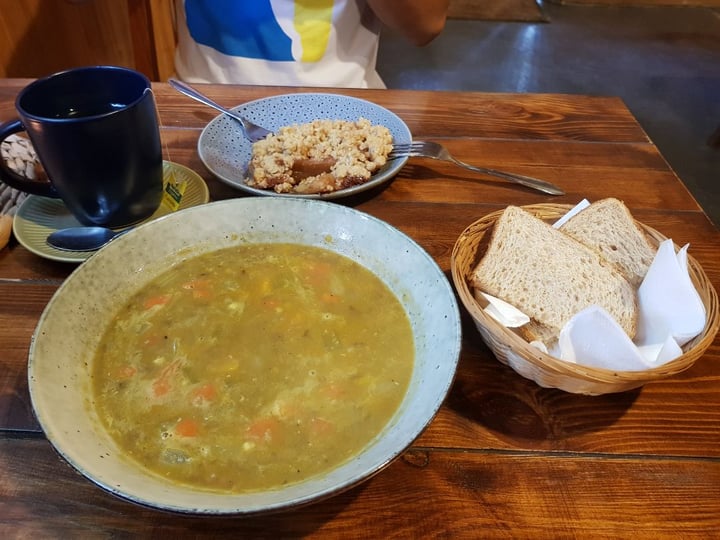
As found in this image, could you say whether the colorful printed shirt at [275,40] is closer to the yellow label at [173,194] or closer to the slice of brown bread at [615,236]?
the yellow label at [173,194]

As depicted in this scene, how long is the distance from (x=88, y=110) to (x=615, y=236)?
1182 mm

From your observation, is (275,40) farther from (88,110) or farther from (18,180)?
(18,180)

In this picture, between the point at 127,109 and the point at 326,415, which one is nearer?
the point at 326,415

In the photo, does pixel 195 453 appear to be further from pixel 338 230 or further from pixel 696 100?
pixel 696 100

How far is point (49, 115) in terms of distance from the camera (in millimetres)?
1171

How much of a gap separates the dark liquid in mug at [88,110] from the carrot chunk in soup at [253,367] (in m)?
0.46

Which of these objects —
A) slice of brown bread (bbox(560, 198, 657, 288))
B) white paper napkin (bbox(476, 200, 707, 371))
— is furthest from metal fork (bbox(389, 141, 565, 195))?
white paper napkin (bbox(476, 200, 707, 371))

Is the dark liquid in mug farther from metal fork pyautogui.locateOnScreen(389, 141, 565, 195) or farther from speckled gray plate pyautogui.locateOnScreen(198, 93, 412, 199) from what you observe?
metal fork pyautogui.locateOnScreen(389, 141, 565, 195)

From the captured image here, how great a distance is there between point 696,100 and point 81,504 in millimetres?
5315

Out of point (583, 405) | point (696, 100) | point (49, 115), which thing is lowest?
point (696, 100)

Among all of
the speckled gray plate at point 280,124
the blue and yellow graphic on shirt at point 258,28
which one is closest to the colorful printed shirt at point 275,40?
the blue and yellow graphic on shirt at point 258,28

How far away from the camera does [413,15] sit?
2.09 metres

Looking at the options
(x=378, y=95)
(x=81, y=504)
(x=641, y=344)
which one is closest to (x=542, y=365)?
(x=641, y=344)

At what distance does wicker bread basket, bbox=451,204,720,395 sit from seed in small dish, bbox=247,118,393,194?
412 mm
